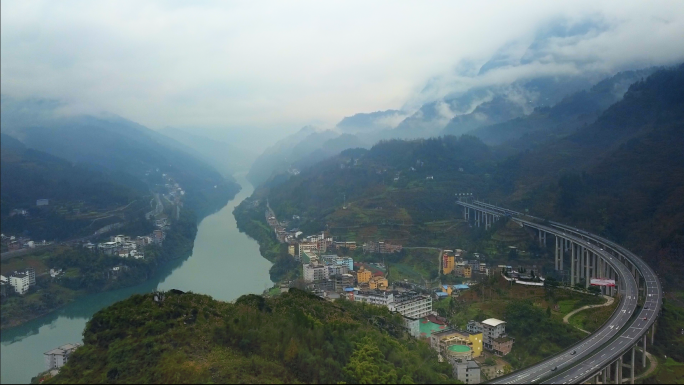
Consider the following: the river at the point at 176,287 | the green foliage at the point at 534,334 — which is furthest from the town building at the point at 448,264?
the green foliage at the point at 534,334

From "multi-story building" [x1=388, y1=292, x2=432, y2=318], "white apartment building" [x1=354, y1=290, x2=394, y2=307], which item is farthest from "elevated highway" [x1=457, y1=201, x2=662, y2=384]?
"white apartment building" [x1=354, y1=290, x2=394, y2=307]

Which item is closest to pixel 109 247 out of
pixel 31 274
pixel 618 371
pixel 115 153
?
pixel 31 274

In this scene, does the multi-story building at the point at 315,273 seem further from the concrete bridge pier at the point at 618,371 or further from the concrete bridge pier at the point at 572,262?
the concrete bridge pier at the point at 618,371

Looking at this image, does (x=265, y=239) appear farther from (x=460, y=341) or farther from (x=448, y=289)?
(x=460, y=341)

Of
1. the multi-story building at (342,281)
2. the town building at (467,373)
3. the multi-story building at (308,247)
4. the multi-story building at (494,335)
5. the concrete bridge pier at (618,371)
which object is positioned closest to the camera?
the town building at (467,373)

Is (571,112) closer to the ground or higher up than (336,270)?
higher up

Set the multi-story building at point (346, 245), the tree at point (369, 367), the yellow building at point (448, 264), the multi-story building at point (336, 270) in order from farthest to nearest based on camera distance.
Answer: the multi-story building at point (346, 245) → the yellow building at point (448, 264) → the multi-story building at point (336, 270) → the tree at point (369, 367)

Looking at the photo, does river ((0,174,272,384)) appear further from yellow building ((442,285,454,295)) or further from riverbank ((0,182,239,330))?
yellow building ((442,285,454,295))
